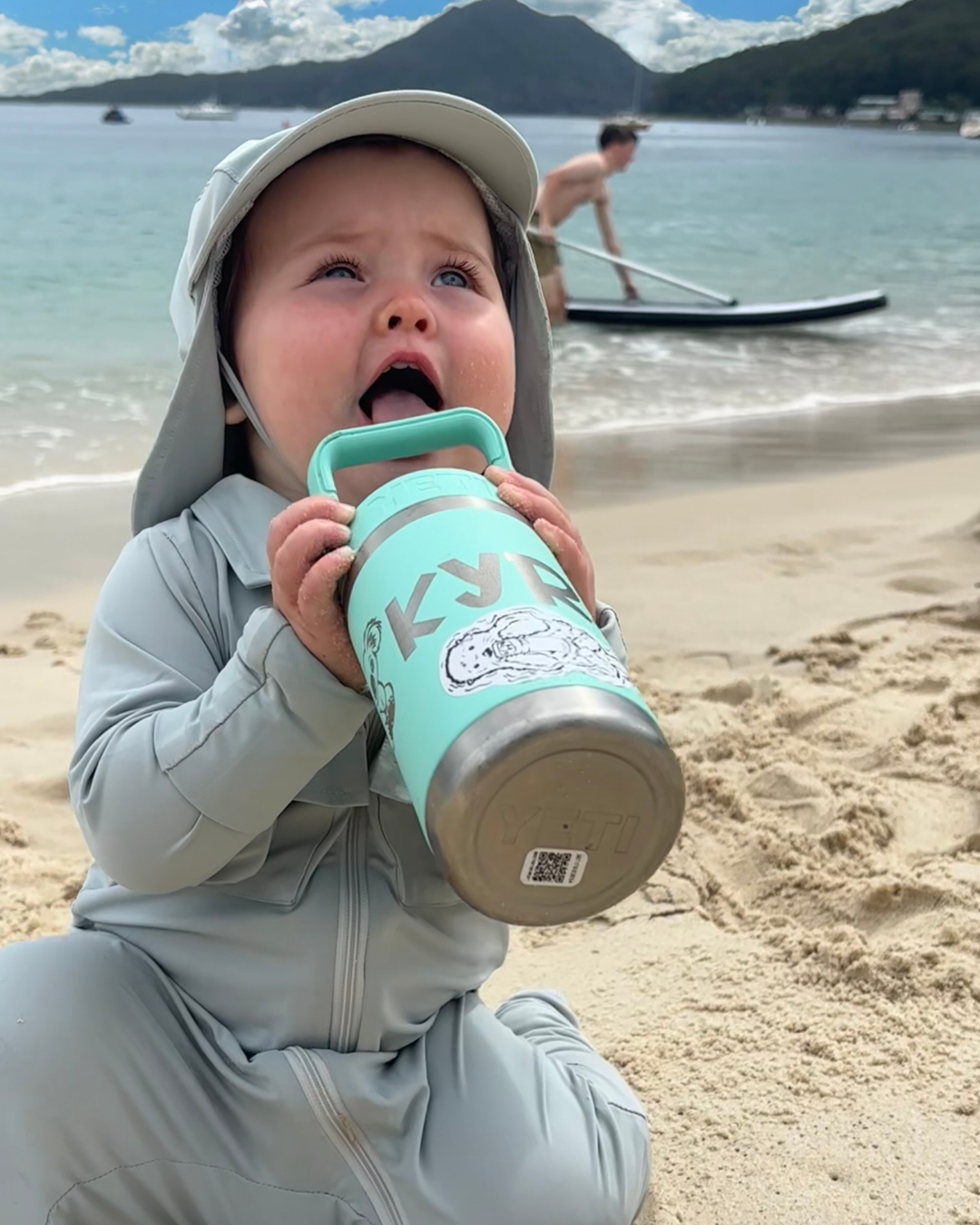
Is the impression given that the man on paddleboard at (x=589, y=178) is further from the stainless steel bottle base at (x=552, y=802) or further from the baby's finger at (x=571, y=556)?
the stainless steel bottle base at (x=552, y=802)

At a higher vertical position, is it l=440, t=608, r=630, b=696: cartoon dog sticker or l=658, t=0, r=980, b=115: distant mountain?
l=658, t=0, r=980, b=115: distant mountain

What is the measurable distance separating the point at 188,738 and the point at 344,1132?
0.46 m

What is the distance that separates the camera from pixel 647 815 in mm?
886

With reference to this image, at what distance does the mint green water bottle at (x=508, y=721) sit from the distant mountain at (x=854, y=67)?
77.6m

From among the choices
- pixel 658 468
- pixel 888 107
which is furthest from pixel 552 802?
pixel 888 107

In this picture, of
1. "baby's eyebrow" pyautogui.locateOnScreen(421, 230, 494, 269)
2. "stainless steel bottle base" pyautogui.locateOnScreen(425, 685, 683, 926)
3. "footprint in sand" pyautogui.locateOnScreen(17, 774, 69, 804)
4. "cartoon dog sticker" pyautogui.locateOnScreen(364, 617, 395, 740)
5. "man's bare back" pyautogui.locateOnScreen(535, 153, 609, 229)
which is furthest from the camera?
"man's bare back" pyautogui.locateOnScreen(535, 153, 609, 229)

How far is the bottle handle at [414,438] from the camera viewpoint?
1193mm

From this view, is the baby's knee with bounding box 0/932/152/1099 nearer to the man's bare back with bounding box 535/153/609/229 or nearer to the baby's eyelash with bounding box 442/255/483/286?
the baby's eyelash with bounding box 442/255/483/286

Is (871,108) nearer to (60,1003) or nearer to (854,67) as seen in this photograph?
(854,67)

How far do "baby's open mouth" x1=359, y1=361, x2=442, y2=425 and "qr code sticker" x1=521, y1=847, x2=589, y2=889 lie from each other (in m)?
0.59

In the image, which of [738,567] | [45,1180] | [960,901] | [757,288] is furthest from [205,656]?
[757,288]

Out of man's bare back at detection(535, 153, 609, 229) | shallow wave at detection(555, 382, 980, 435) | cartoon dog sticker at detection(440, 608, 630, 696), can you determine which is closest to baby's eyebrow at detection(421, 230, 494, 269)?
cartoon dog sticker at detection(440, 608, 630, 696)

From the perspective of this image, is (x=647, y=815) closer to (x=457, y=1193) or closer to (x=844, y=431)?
(x=457, y=1193)

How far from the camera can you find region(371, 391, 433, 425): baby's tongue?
4.36 ft
